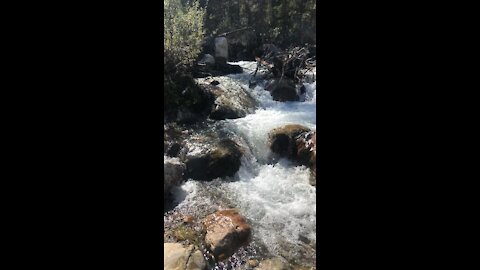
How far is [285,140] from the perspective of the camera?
920 centimetres

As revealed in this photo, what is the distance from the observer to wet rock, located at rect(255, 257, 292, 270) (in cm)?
556

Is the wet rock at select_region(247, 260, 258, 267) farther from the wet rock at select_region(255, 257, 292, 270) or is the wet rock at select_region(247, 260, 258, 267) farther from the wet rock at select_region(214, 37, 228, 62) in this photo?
the wet rock at select_region(214, 37, 228, 62)

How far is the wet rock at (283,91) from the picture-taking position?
43.9 ft

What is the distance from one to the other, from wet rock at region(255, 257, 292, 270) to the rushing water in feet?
0.41

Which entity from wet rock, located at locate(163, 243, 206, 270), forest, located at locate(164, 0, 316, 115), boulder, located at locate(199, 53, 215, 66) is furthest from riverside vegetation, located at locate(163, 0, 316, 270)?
forest, located at locate(164, 0, 316, 115)

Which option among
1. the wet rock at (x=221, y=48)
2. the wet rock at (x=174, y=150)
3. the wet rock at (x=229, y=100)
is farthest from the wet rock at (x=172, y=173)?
the wet rock at (x=221, y=48)

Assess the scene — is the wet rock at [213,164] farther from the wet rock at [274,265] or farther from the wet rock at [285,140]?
the wet rock at [274,265]

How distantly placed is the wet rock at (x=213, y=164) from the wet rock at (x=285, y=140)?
1.13m

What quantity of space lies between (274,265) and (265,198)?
1.97 metres
